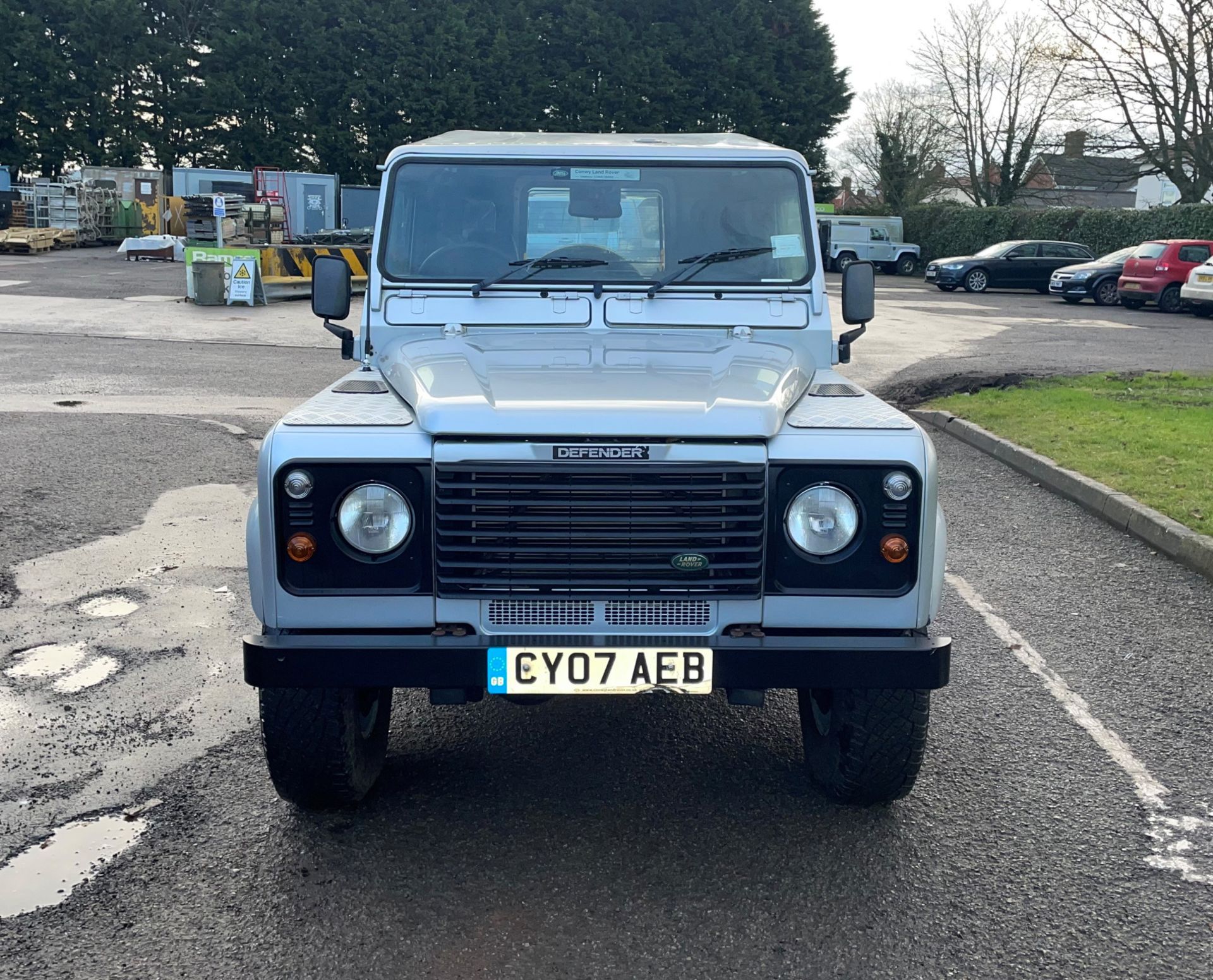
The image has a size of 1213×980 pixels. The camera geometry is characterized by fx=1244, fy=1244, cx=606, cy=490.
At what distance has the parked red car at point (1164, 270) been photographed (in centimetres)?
2611

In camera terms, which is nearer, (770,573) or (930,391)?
(770,573)

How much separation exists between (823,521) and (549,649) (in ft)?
2.63

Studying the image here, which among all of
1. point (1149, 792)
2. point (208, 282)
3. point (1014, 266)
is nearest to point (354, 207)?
point (1014, 266)

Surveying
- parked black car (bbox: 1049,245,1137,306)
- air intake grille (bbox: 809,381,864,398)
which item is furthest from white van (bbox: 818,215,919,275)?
air intake grille (bbox: 809,381,864,398)

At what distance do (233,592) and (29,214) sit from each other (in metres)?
41.2

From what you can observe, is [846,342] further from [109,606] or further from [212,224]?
[212,224]

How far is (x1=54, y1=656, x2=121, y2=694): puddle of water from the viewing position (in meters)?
4.73

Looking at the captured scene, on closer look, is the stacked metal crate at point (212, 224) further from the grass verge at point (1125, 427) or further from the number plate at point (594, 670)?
the number plate at point (594, 670)

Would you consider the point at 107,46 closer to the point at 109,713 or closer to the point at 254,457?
the point at 254,457

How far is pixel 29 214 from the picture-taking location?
41938 mm

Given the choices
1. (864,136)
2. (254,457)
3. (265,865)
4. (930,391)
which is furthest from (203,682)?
(864,136)

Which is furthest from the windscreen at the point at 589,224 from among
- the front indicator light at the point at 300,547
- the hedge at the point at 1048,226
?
the hedge at the point at 1048,226

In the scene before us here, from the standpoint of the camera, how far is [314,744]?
3.46 meters

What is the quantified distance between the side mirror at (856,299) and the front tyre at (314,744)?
2468mm
